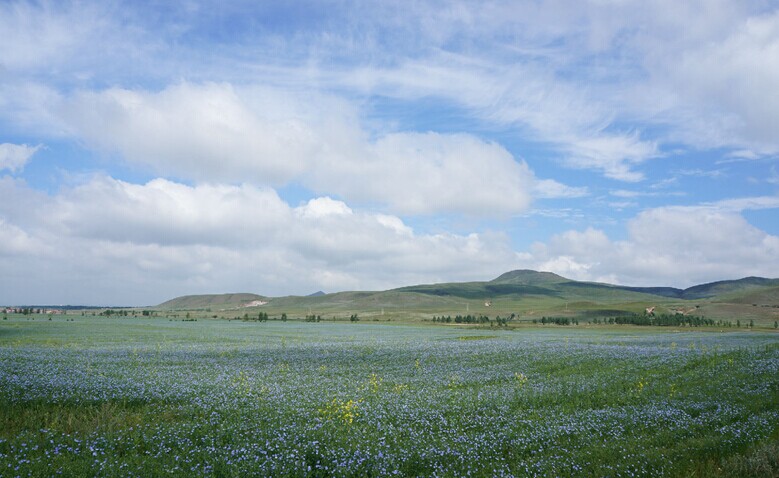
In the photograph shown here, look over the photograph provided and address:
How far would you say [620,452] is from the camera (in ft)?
38.2

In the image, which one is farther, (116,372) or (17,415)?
(116,372)

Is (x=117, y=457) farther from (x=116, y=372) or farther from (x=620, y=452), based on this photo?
(x=116, y=372)

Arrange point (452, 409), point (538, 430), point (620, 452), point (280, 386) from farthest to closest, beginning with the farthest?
point (280, 386) → point (452, 409) → point (538, 430) → point (620, 452)

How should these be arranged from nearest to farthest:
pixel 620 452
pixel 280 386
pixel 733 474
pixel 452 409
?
pixel 733 474
pixel 620 452
pixel 452 409
pixel 280 386

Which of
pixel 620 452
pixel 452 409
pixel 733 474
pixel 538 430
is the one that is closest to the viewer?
pixel 733 474

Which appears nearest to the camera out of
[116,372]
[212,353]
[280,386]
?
[280,386]

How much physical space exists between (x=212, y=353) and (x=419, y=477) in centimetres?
2939

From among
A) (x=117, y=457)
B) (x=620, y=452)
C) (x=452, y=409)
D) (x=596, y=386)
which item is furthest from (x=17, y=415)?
(x=596, y=386)

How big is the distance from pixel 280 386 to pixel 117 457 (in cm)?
995

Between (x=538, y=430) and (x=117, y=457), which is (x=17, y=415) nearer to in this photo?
(x=117, y=457)

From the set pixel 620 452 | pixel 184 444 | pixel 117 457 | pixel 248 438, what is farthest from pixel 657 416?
pixel 117 457

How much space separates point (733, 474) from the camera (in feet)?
33.3

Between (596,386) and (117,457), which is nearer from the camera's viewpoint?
(117,457)

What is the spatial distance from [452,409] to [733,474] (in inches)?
315
